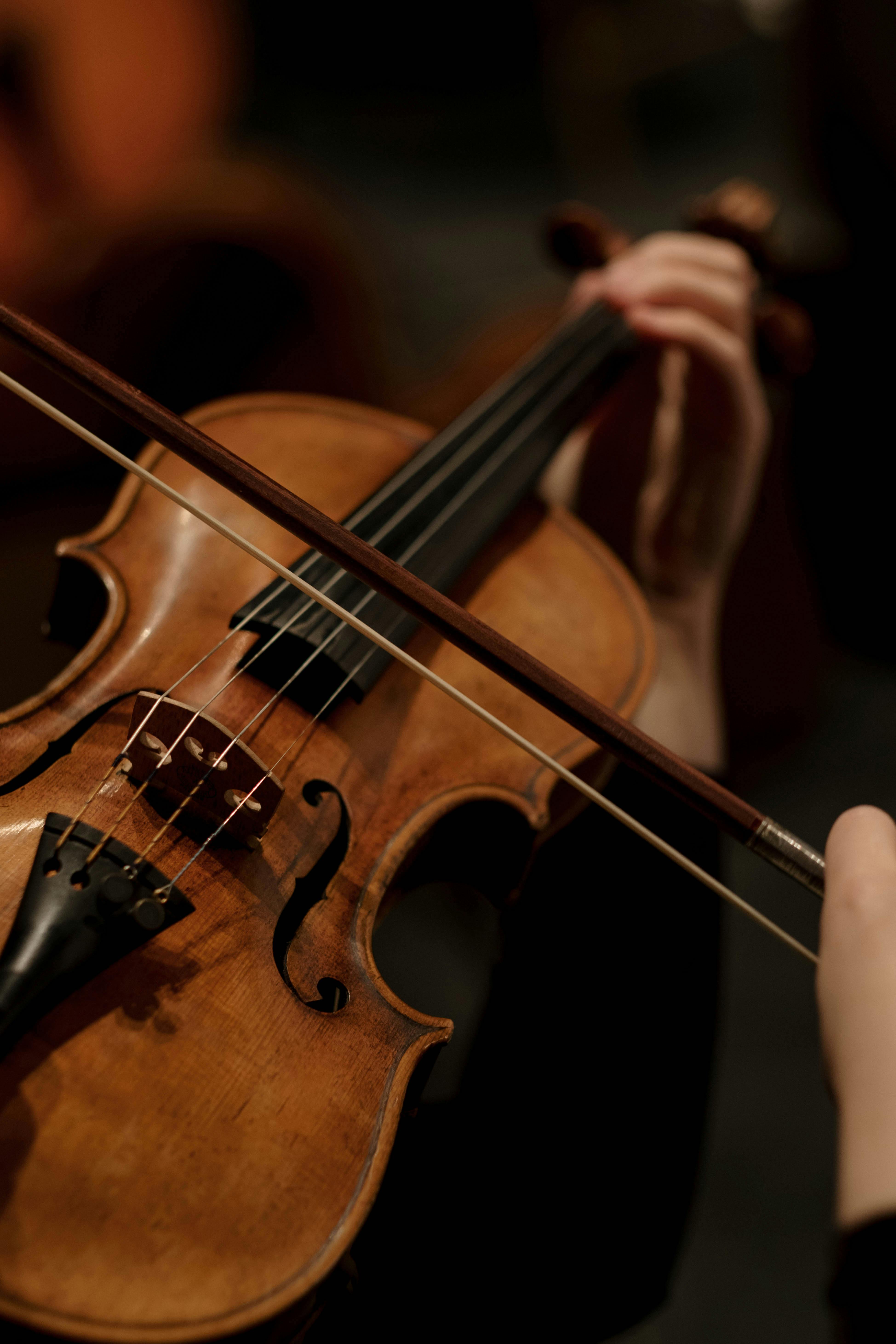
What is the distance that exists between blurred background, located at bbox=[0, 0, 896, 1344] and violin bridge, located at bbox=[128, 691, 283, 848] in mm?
273

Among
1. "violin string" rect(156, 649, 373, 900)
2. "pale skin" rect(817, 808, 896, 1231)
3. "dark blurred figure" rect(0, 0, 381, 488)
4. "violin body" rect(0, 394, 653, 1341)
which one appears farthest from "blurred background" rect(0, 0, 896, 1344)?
"pale skin" rect(817, 808, 896, 1231)

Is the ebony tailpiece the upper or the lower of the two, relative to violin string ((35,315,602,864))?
lower

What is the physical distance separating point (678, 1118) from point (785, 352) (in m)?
1.06

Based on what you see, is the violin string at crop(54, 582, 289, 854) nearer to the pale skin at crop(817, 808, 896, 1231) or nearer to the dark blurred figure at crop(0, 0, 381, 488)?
the pale skin at crop(817, 808, 896, 1231)

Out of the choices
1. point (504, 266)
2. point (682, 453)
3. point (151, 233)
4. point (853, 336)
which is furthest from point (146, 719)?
point (853, 336)

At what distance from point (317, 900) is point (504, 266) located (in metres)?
1.58

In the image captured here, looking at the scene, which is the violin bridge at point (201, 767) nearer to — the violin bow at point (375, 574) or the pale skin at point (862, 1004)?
the violin bow at point (375, 574)

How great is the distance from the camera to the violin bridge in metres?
0.49

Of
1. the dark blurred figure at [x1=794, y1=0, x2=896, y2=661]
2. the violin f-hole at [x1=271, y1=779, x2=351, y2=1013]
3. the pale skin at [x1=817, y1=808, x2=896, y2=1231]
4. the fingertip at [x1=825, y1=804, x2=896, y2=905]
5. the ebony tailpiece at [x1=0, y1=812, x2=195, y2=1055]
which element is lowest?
the ebony tailpiece at [x1=0, y1=812, x2=195, y2=1055]

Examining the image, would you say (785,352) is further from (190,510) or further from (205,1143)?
(205,1143)

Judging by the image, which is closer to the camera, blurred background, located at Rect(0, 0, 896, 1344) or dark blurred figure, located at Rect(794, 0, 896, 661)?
blurred background, located at Rect(0, 0, 896, 1344)

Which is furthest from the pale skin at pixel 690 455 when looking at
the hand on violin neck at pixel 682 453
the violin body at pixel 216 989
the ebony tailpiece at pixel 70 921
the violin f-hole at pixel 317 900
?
the ebony tailpiece at pixel 70 921

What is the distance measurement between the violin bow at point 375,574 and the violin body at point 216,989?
0.12 metres

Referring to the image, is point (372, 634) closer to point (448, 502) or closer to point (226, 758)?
point (226, 758)
